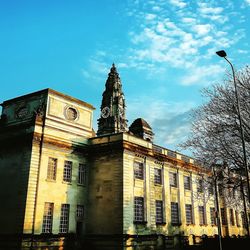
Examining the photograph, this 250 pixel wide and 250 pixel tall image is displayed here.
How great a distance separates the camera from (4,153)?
30.8 m

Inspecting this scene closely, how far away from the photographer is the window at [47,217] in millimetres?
27858

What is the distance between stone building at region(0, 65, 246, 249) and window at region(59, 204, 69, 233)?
0.09 meters

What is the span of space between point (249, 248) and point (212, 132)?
1450cm

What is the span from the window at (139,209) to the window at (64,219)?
676cm

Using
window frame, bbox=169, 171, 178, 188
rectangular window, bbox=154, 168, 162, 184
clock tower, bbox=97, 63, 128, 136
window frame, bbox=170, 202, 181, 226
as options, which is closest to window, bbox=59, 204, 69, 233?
rectangular window, bbox=154, 168, 162, 184

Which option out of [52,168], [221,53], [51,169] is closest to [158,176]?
[52,168]

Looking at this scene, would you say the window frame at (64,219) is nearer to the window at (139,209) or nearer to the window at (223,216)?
the window at (139,209)

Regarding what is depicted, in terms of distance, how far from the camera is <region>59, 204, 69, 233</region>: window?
29513 millimetres

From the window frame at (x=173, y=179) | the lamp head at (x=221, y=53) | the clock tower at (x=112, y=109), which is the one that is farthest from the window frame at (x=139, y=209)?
the clock tower at (x=112, y=109)

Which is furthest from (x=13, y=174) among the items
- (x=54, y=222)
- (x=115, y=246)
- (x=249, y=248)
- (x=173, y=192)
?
(x=249, y=248)

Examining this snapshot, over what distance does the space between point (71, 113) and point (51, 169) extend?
722cm

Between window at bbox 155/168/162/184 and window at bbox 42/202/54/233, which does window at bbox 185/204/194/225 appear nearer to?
window at bbox 155/168/162/184

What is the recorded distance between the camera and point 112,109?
72.3 metres

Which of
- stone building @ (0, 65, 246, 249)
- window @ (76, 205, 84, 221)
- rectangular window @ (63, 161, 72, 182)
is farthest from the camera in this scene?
window @ (76, 205, 84, 221)
